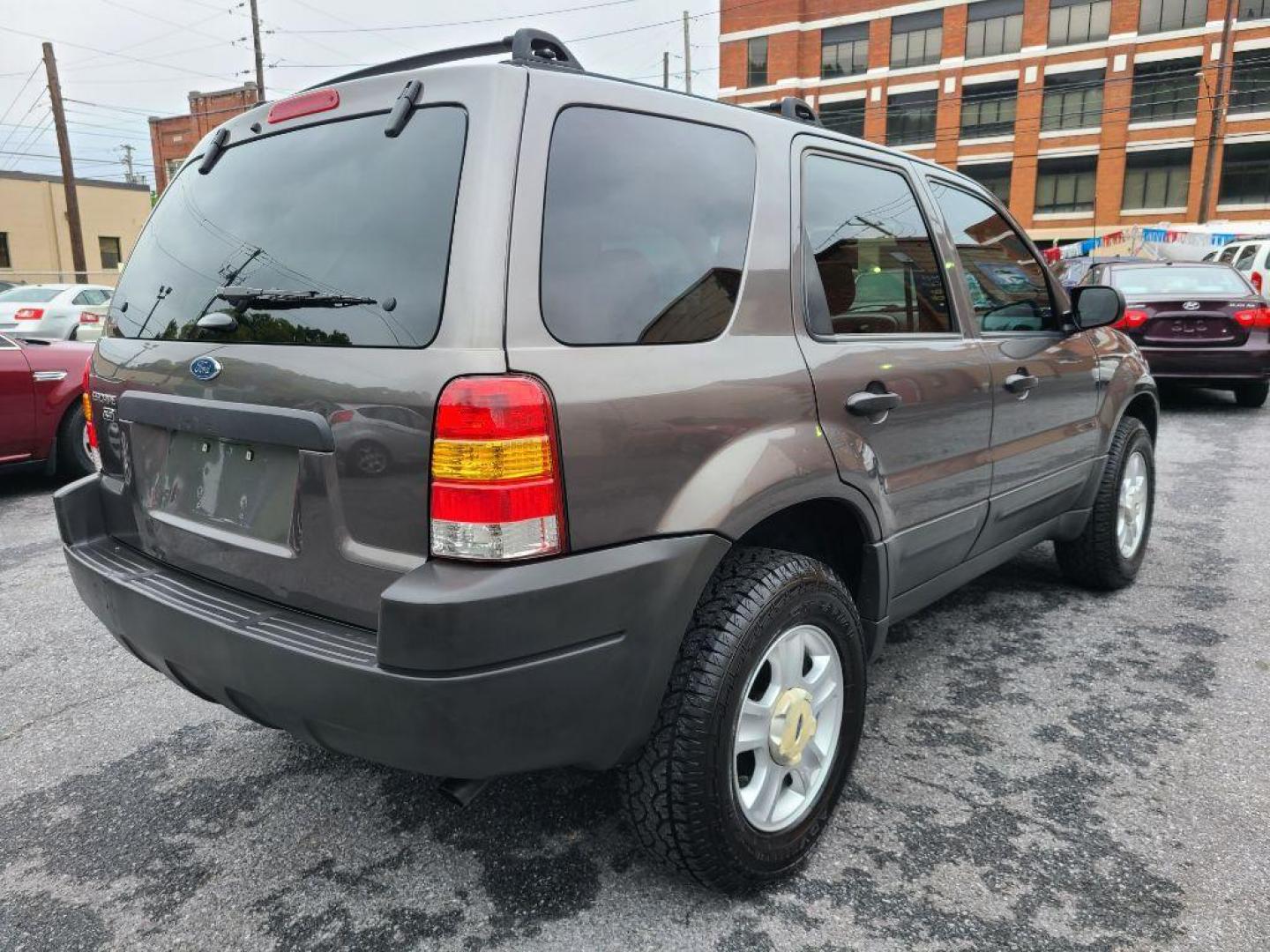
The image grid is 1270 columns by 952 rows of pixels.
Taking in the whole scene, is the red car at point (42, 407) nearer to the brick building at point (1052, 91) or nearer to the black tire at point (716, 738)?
the black tire at point (716, 738)

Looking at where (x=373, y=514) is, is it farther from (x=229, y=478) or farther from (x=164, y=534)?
(x=164, y=534)

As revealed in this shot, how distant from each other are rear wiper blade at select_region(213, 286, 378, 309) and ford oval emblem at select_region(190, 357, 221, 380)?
0.46 feet

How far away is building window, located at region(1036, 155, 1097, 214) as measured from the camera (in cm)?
3984

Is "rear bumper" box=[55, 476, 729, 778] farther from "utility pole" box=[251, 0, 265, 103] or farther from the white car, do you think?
"utility pole" box=[251, 0, 265, 103]

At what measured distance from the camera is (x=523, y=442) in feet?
5.37

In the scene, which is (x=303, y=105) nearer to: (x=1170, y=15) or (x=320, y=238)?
(x=320, y=238)

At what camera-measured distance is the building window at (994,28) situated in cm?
4041

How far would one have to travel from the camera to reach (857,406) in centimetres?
233

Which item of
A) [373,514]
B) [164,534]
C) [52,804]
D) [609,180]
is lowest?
[52,804]

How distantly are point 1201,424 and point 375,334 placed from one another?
379 inches

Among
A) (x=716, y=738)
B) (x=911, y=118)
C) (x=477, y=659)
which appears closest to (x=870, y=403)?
(x=716, y=738)

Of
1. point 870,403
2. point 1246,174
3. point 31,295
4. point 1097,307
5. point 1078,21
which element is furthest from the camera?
point 1078,21

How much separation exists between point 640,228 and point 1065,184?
44.7 m

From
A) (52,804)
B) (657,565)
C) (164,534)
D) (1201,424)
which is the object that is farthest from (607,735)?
(1201,424)
